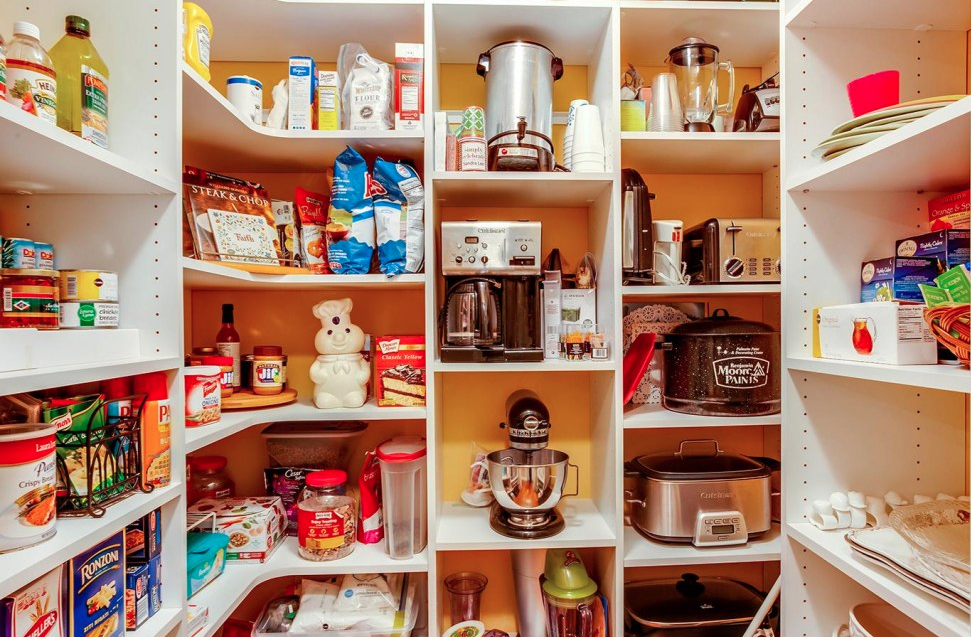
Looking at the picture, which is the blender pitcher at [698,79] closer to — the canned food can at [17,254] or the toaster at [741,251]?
the toaster at [741,251]

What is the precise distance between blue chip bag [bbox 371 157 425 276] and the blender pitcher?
2.54 ft

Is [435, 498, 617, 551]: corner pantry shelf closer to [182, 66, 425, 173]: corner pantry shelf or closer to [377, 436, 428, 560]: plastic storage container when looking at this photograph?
[377, 436, 428, 560]: plastic storage container

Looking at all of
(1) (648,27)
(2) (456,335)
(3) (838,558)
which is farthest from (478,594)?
(1) (648,27)

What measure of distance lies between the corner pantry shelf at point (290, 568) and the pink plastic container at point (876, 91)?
139 centimetres

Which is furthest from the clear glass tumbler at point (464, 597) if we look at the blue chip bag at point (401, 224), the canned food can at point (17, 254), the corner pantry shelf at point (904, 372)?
the canned food can at point (17, 254)

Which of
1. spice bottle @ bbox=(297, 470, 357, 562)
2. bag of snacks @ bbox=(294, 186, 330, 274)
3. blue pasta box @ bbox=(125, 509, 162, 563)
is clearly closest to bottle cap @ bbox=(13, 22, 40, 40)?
bag of snacks @ bbox=(294, 186, 330, 274)

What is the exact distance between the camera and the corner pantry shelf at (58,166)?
686 millimetres

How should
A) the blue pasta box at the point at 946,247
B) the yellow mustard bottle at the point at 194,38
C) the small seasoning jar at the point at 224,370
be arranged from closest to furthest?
the blue pasta box at the point at 946,247 < the yellow mustard bottle at the point at 194,38 < the small seasoning jar at the point at 224,370

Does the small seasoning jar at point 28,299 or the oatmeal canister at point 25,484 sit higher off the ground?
the small seasoning jar at point 28,299

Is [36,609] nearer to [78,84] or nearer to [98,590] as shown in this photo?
[98,590]

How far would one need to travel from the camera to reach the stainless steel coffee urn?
1.40m

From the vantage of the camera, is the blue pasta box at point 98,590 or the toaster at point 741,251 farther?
the toaster at point 741,251

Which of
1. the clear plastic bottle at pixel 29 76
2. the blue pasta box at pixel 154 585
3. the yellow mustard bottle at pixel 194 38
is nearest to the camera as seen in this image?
the clear plastic bottle at pixel 29 76

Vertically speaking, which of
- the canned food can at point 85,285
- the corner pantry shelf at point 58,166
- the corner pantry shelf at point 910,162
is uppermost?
the corner pantry shelf at point 910,162
